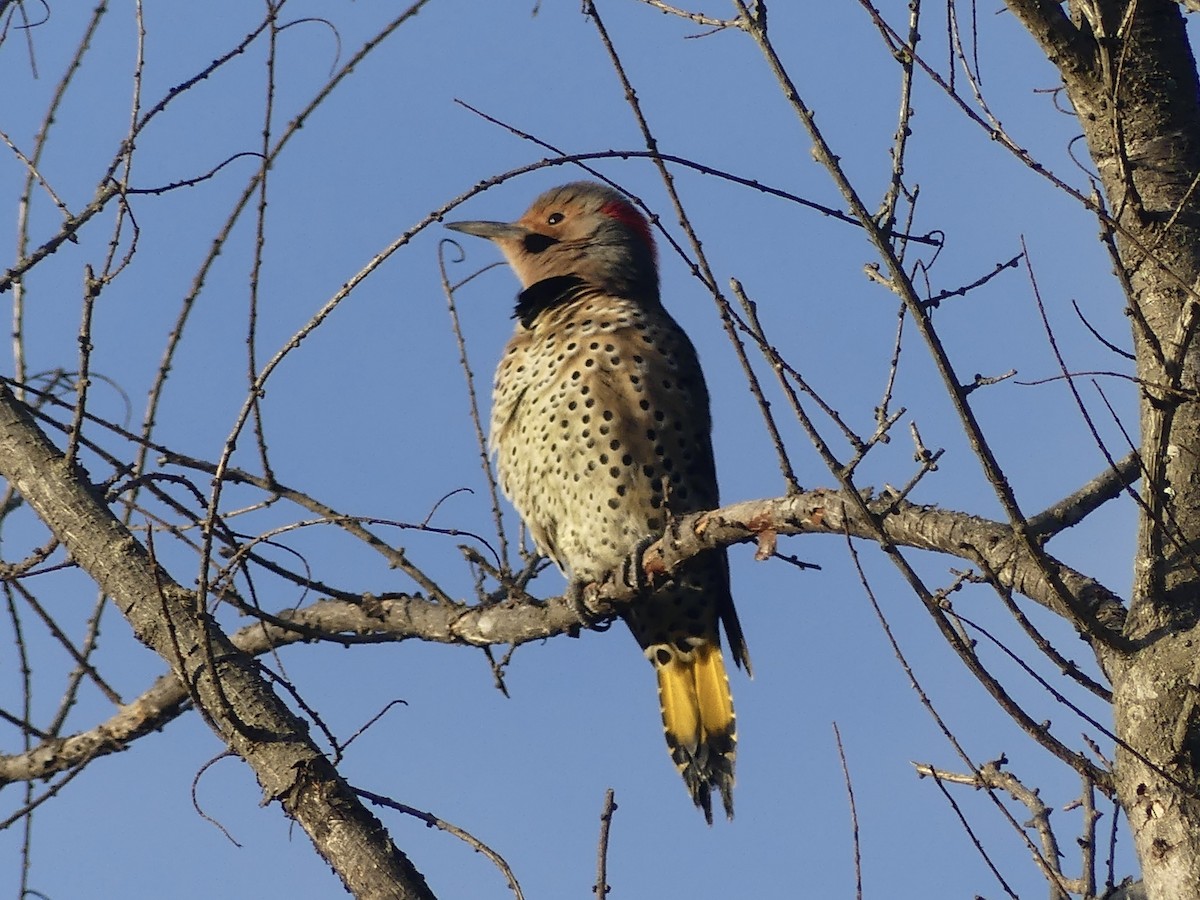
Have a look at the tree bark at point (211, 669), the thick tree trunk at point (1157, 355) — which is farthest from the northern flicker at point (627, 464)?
the thick tree trunk at point (1157, 355)

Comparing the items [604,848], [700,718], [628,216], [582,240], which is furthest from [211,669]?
[628,216]

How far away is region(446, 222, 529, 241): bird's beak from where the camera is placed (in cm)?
645

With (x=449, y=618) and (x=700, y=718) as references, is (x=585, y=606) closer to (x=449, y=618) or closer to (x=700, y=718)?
(x=449, y=618)

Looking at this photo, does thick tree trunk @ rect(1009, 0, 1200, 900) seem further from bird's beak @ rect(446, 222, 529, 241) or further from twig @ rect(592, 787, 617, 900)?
bird's beak @ rect(446, 222, 529, 241)

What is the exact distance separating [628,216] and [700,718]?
2197mm

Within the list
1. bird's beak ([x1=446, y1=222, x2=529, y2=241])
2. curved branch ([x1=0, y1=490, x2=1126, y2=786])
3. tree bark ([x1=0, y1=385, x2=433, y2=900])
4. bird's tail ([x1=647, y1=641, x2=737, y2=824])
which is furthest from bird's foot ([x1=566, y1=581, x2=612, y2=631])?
bird's beak ([x1=446, y1=222, x2=529, y2=241])

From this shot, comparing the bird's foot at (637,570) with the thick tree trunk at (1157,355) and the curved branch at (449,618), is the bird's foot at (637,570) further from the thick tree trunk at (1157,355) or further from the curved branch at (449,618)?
the thick tree trunk at (1157,355)

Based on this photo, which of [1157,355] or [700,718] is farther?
[700,718]

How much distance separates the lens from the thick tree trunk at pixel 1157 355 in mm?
2654

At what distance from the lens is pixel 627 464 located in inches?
212

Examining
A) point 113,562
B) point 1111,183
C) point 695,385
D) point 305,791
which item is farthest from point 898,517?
point 695,385

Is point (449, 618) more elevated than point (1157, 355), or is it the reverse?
point (449, 618)

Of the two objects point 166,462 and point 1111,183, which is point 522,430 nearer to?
point 166,462

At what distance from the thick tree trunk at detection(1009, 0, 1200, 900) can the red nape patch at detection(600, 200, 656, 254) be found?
126 inches
